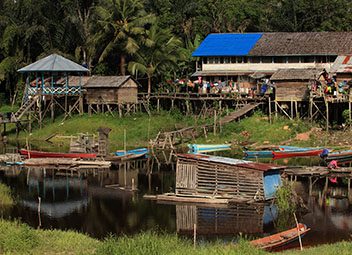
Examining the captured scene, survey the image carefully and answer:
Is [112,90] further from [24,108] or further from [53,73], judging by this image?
[24,108]

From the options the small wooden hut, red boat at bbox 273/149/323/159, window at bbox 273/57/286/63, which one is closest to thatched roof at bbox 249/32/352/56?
window at bbox 273/57/286/63

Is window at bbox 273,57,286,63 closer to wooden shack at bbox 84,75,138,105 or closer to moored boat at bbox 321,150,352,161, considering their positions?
wooden shack at bbox 84,75,138,105

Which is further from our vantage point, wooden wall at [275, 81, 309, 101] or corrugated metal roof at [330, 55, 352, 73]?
wooden wall at [275, 81, 309, 101]

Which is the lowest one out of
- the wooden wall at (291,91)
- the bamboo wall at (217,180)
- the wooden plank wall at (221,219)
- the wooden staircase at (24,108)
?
the wooden plank wall at (221,219)

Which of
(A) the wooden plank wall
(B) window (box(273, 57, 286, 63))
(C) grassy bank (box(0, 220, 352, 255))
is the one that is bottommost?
(A) the wooden plank wall

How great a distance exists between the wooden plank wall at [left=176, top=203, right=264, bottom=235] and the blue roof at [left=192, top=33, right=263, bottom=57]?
98.5 ft

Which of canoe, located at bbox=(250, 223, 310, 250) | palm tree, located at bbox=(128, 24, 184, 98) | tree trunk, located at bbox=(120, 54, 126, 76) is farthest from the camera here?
tree trunk, located at bbox=(120, 54, 126, 76)

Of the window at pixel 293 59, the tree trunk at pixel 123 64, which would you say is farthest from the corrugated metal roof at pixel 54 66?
the window at pixel 293 59

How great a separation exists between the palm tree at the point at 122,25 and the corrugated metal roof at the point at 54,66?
3.32m

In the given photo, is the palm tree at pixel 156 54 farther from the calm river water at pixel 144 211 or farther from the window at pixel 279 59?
the calm river water at pixel 144 211

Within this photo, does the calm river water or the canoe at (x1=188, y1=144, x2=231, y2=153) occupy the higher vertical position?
the canoe at (x1=188, y1=144, x2=231, y2=153)

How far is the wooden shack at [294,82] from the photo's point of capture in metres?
55.6

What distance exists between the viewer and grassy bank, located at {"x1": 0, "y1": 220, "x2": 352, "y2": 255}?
24000 millimetres

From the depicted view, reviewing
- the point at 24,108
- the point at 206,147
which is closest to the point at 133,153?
the point at 206,147
